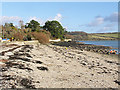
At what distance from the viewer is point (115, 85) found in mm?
9805

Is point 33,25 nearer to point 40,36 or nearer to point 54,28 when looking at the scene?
point 54,28

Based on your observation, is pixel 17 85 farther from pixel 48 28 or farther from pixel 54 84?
pixel 48 28

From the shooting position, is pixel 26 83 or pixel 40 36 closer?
pixel 26 83

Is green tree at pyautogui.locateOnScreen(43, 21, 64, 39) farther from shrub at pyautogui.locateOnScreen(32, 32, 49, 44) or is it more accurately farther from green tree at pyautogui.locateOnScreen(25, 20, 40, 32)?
shrub at pyautogui.locateOnScreen(32, 32, 49, 44)

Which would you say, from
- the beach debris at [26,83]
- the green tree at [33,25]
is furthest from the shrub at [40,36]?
the beach debris at [26,83]

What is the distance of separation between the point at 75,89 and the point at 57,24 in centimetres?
10228

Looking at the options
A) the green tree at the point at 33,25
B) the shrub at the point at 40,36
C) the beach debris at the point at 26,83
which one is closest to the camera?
the beach debris at the point at 26,83

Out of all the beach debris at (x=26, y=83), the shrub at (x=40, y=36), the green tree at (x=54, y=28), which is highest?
the green tree at (x=54, y=28)

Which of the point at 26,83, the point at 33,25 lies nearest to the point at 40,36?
the point at 33,25

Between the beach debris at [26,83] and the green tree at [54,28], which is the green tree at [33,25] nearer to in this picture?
the green tree at [54,28]

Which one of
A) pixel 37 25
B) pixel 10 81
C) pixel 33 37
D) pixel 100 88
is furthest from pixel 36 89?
pixel 37 25

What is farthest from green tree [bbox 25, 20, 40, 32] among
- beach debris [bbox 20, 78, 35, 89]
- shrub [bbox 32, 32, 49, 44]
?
beach debris [bbox 20, 78, 35, 89]

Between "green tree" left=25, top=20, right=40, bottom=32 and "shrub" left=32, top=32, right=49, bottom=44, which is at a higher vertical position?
"green tree" left=25, top=20, right=40, bottom=32

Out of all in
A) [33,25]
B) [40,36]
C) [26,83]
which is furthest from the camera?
[33,25]
